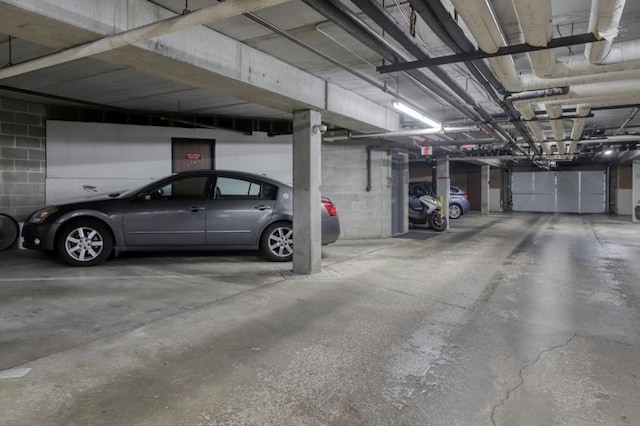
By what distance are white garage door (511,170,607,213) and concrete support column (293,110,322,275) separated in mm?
22427

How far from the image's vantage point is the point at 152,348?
10.5ft

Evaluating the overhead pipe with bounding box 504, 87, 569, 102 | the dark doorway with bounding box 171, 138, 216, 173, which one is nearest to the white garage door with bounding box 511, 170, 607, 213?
the dark doorway with bounding box 171, 138, 216, 173

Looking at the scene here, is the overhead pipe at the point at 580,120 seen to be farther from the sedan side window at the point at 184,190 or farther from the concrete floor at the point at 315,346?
the sedan side window at the point at 184,190

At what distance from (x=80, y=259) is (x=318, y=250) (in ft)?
11.4

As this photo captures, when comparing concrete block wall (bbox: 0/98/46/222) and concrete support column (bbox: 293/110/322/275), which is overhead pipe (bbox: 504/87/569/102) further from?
concrete block wall (bbox: 0/98/46/222)

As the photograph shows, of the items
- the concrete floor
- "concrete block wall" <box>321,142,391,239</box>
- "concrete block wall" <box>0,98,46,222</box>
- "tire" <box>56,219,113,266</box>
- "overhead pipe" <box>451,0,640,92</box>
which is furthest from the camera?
"concrete block wall" <box>321,142,391,239</box>

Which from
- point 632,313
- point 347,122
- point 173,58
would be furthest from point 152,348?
point 347,122

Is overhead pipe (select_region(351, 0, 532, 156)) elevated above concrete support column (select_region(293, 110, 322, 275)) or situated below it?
above

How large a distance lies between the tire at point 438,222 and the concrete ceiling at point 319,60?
4.31m

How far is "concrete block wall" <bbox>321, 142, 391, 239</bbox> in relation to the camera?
34.0 feet

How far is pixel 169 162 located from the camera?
882 cm

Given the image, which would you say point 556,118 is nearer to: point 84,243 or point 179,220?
point 179,220

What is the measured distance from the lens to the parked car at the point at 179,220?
607cm

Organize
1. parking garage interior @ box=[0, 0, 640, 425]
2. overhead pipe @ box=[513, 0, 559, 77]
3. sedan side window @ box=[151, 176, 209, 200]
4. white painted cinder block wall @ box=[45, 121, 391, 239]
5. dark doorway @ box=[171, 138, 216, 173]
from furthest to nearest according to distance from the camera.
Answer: dark doorway @ box=[171, 138, 216, 173] → white painted cinder block wall @ box=[45, 121, 391, 239] → sedan side window @ box=[151, 176, 209, 200] → overhead pipe @ box=[513, 0, 559, 77] → parking garage interior @ box=[0, 0, 640, 425]
